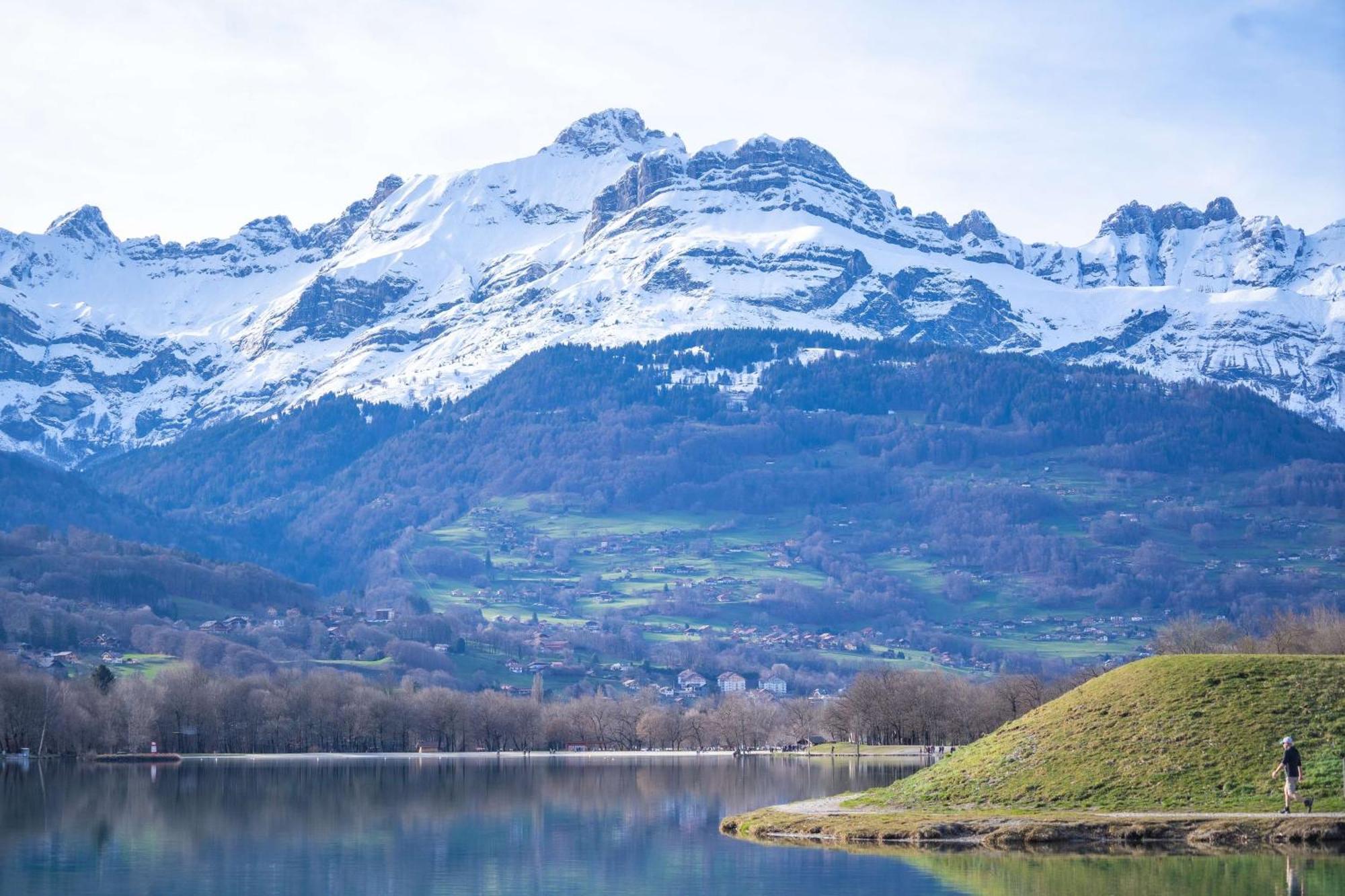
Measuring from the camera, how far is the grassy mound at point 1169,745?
77.5 metres

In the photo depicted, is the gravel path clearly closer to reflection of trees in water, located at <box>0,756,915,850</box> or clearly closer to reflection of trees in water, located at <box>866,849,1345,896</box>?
reflection of trees in water, located at <box>866,849,1345,896</box>

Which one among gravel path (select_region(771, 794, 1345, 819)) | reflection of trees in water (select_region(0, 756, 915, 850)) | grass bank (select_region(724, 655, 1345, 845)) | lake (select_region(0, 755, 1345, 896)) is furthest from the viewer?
reflection of trees in water (select_region(0, 756, 915, 850))

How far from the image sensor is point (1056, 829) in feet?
249

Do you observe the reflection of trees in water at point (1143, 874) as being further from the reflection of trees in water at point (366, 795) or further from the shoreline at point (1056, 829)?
the reflection of trees in water at point (366, 795)

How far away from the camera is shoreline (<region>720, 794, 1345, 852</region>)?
232 feet

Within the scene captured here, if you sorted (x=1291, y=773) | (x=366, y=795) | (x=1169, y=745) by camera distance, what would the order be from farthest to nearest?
(x=366, y=795) < (x=1169, y=745) < (x=1291, y=773)

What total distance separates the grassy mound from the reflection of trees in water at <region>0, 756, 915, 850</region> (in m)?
18.4

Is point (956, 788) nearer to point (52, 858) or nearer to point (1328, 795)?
point (1328, 795)

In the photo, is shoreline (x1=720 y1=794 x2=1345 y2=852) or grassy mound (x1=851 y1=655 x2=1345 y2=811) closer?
shoreline (x1=720 y1=794 x2=1345 y2=852)

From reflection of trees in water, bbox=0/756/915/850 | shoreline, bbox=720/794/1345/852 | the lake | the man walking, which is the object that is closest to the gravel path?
shoreline, bbox=720/794/1345/852

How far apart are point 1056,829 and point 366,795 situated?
208ft

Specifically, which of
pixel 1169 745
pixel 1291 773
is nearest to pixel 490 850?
pixel 1169 745

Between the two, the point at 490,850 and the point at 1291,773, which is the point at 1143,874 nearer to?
the point at 1291,773

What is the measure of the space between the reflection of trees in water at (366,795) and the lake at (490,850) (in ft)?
1.26
